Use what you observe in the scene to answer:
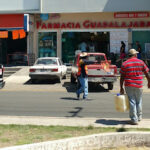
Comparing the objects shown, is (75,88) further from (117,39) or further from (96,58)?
(117,39)

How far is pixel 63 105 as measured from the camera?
12.8m

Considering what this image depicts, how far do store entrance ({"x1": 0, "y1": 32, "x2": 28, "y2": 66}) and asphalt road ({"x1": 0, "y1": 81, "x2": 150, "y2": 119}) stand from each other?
12.2 m

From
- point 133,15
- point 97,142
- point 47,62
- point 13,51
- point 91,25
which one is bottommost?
point 97,142

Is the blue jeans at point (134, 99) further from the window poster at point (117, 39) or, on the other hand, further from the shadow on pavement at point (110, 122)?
the window poster at point (117, 39)

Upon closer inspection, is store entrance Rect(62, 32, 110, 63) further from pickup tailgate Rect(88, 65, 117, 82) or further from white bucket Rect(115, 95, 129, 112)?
white bucket Rect(115, 95, 129, 112)

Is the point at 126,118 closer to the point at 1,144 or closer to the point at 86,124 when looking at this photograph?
the point at 86,124

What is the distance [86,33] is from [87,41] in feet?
1.98

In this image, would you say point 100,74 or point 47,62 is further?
point 47,62

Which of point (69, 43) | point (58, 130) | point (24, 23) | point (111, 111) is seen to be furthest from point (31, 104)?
point (69, 43)

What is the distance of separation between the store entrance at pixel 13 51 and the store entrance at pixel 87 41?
3332mm

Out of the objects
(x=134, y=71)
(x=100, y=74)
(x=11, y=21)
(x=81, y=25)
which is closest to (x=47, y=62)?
(x=100, y=74)

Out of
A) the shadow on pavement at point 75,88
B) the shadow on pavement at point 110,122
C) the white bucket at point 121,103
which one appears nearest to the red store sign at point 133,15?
the shadow on pavement at point 75,88

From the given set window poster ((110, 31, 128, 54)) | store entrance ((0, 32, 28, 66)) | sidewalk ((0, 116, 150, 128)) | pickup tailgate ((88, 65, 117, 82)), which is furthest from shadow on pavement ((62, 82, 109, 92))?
store entrance ((0, 32, 28, 66))

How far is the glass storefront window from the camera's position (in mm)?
28703
